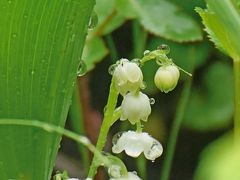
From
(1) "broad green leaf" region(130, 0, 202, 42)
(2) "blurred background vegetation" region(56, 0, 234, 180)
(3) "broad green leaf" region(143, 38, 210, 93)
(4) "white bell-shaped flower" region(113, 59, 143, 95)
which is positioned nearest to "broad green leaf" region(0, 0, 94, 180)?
(4) "white bell-shaped flower" region(113, 59, 143, 95)

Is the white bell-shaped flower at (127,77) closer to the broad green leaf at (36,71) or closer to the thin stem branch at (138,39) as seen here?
the broad green leaf at (36,71)

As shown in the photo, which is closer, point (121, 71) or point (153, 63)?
point (121, 71)

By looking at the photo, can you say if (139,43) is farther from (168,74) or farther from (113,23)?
(168,74)

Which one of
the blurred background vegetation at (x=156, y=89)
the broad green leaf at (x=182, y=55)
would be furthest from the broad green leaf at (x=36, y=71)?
the broad green leaf at (x=182, y=55)

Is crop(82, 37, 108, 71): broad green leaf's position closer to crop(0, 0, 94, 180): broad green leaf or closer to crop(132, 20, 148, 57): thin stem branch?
crop(132, 20, 148, 57): thin stem branch

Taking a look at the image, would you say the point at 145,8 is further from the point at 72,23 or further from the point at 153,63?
the point at 72,23

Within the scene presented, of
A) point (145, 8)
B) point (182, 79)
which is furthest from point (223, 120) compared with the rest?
point (145, 8)
